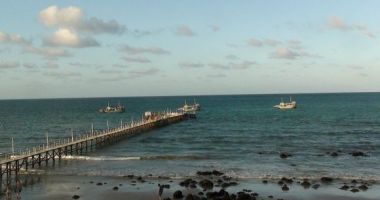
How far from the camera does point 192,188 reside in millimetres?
39188

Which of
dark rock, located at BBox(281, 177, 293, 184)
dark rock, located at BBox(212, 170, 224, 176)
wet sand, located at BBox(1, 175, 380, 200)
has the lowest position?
wet sand, located at BBox(1, 175, 380, 200)

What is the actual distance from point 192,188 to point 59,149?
76.5ft

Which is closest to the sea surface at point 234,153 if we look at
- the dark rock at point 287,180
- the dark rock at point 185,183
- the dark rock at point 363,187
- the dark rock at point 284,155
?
the dark rock at point 284,155

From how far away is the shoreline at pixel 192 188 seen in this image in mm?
36844

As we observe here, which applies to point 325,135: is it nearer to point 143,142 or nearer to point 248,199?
point 143,142

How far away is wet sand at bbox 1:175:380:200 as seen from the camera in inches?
1451

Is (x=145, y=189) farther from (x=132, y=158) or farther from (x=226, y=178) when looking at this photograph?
(x=132, y=158)

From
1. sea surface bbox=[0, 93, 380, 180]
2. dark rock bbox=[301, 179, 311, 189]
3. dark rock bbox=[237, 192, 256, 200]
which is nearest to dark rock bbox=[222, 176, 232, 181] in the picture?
sea surface bbox=[0, 93, 380, 180]

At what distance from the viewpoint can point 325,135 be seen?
84.2 meters

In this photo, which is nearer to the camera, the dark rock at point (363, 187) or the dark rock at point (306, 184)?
the dark rock at point (363, 187)

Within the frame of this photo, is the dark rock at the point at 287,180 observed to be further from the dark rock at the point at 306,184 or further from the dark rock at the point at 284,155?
the dark rock at the point at 284,155

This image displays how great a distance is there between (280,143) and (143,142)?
21531 millimetres

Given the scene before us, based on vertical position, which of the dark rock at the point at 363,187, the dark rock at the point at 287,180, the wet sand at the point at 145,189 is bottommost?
the wet sand at the point at 145,189

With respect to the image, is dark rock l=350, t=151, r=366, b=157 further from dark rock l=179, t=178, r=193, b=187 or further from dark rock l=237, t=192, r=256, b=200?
dark rock l=237, t=192, r=256, b=200
